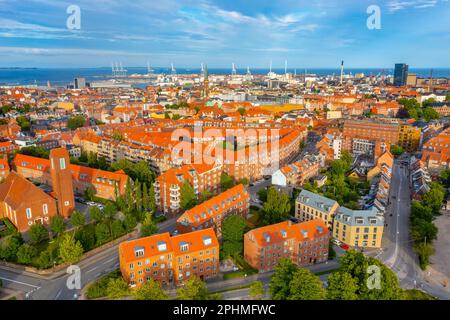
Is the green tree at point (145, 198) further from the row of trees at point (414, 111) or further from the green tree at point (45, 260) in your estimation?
the row of trees at point (414, 111)

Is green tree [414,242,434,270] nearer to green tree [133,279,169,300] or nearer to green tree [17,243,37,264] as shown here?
green tree [133,279,169,300]

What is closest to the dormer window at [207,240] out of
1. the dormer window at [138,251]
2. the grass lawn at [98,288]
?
the dormer window at [138,251]

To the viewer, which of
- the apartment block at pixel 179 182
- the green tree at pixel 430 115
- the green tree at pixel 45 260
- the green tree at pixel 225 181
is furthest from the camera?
the green tree at pixel 430 115

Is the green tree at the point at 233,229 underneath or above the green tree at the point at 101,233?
above
